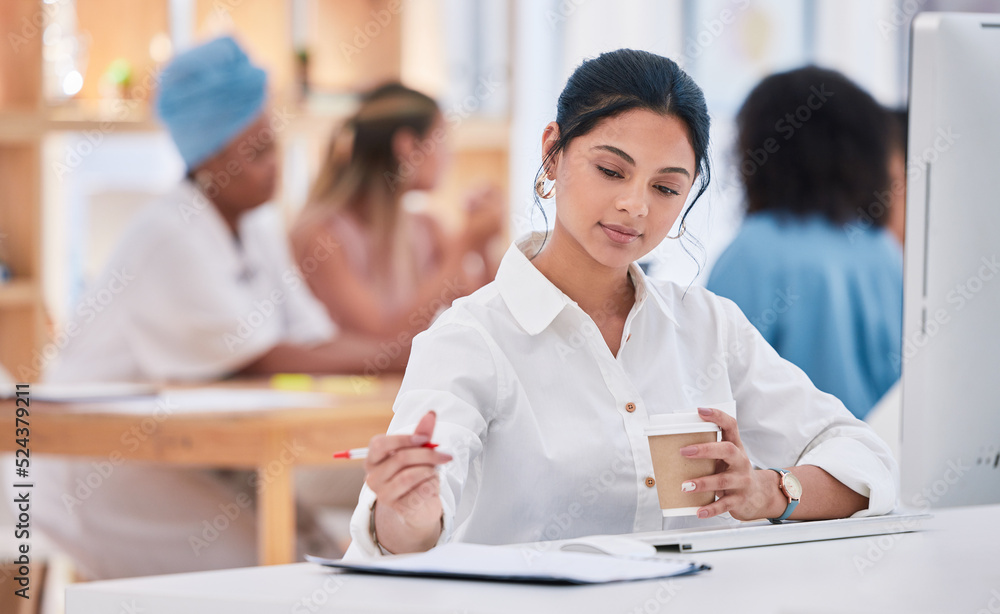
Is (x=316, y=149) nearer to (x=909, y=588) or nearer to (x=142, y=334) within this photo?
(x=142, y=334)

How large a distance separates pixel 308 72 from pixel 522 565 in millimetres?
3056

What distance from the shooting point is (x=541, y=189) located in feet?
3.60

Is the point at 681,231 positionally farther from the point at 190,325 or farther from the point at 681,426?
the point at 190,325

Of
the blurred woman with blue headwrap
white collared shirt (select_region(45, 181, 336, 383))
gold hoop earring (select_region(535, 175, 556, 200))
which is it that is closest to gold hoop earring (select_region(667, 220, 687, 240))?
gold hoop earring (select_region(535, 175, 556, 200))

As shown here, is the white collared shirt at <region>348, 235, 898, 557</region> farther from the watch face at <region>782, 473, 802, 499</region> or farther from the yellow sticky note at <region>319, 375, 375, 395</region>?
the yellow sticky note at <region>319, 375, 375, 395</region>

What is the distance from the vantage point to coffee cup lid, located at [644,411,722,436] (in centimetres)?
91

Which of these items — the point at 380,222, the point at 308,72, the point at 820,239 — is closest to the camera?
the point at 820,239

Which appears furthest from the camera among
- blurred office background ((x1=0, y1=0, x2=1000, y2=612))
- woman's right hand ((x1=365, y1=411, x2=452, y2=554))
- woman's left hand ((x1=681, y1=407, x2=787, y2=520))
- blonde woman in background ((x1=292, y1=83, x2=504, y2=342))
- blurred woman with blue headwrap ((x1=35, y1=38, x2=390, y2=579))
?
blurred office background ((x1=0, y1=0, x2=1000, y2=612))

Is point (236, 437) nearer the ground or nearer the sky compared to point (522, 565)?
nearer the sky

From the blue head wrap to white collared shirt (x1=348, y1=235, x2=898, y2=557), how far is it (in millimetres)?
1753

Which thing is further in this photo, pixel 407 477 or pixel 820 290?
pixel 820 290

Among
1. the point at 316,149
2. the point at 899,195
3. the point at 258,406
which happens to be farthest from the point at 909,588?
the point at 316,149

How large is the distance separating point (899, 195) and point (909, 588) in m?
1.84

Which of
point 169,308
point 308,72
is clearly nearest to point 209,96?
point 169,308
